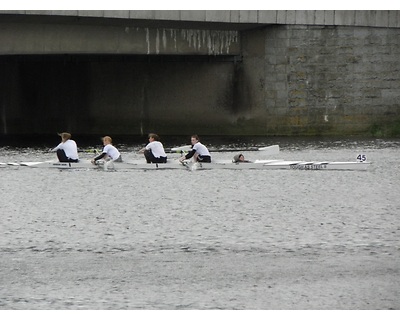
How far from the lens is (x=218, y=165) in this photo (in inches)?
1617

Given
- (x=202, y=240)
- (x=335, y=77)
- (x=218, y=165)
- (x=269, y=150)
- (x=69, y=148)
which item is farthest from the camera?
(x=335, y=77)

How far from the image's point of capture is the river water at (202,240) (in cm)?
1847

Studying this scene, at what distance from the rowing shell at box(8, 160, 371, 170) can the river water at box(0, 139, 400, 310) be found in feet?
1.03

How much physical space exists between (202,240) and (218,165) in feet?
55.9

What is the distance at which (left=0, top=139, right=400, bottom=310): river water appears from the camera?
60.6 ft

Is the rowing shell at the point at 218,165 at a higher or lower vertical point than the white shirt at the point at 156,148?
lower

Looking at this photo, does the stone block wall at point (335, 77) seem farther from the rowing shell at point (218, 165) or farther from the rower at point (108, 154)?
the rower at point (108, 154)

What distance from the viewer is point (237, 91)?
196ft

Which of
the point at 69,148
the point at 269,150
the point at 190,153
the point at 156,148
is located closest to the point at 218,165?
the point at 190,153

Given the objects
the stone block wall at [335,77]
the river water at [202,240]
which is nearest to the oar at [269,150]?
the river water at [202,240]

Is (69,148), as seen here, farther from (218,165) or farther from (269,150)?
(269,150)

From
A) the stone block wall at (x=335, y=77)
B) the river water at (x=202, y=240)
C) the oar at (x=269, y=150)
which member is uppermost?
the stone block wall at (x=335, y=77)

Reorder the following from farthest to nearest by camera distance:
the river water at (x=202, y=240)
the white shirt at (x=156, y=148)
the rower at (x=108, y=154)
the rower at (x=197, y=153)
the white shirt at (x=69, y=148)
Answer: the white shirt at (x=69, y=148), the rower at (x=108, y=154), the white shirt at (x=156, y=148), the rower at (x=197, y=153), the river water at (x=202, y=240)

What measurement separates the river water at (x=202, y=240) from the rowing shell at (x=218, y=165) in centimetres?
31
